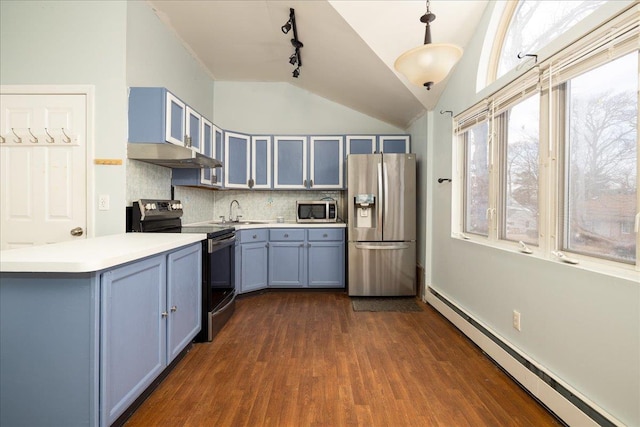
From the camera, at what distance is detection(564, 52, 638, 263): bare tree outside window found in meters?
1.33

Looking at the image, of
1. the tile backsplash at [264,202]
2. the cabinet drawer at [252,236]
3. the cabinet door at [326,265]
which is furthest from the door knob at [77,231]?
the cabinet door at [326,265]

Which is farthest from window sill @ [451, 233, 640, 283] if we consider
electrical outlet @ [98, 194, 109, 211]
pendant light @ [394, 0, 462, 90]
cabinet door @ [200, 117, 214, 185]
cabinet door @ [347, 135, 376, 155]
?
electrical outlet @ [98, 194, 109, 211]

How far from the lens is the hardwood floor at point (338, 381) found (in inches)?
62.1

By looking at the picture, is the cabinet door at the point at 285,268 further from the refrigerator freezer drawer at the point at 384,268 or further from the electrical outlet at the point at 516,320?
the electrical outlet at the point at 516,320

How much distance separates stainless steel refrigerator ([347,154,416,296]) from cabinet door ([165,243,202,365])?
193 cm

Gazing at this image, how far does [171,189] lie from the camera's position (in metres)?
3.07

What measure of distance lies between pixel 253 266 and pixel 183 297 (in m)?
1.67

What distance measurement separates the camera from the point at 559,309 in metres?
1.58

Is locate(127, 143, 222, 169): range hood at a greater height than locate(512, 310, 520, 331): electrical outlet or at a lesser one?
greater

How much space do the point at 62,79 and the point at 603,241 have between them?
12.3 feet

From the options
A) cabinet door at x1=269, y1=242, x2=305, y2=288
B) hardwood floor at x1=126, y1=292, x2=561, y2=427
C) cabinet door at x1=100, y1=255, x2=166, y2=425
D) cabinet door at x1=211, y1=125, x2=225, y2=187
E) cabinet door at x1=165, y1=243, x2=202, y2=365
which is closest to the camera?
cabinet door at x1=100, y1=255, x2=166, y2=425

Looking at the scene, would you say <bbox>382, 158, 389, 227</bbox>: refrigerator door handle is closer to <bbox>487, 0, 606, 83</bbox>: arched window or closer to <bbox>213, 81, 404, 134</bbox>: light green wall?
<bbox>213, 81, 404, 134</bbox>: light green wall

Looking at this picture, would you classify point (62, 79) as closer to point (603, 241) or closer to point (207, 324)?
point (207, 324)

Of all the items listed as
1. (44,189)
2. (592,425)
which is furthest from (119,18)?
(592,425)
